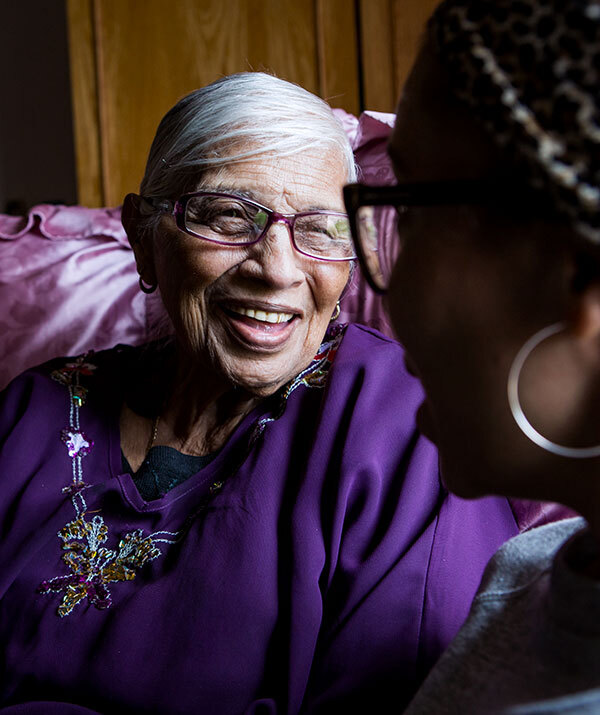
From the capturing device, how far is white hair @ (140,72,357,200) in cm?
130

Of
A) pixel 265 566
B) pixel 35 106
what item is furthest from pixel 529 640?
pixel 35 106

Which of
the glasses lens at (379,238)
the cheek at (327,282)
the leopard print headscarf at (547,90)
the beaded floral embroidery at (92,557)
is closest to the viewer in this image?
the leopard print headscarf at (547,90)

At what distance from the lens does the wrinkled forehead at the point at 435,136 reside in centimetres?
53

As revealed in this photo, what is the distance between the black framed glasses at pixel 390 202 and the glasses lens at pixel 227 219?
519 millimetres

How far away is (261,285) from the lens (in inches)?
51.4

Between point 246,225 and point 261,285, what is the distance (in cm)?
A: 11

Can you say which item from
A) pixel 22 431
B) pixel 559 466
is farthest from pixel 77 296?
pixel 559 466

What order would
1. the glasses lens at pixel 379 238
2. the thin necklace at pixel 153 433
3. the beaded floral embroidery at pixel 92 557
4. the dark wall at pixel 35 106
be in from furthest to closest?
the dark wall at pixel 35 106 → the thin necklace at pixel 153 433 → the beaded floral embroidery at pixel 92 557 → the glasses lens at pixel 379 238

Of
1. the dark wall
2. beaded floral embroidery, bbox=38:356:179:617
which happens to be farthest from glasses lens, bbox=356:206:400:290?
the dark wall

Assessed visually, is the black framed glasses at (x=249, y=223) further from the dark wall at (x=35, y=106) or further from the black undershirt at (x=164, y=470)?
the dark wall at (x=35, y=106)

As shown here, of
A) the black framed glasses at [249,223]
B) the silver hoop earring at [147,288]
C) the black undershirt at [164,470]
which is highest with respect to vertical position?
the black framed glasses at [249,223]

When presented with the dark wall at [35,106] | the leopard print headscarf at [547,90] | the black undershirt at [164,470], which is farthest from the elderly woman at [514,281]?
the dark wall at [35,106]

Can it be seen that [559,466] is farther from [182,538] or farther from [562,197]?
[182,538]

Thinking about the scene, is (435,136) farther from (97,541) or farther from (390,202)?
(97,541)
